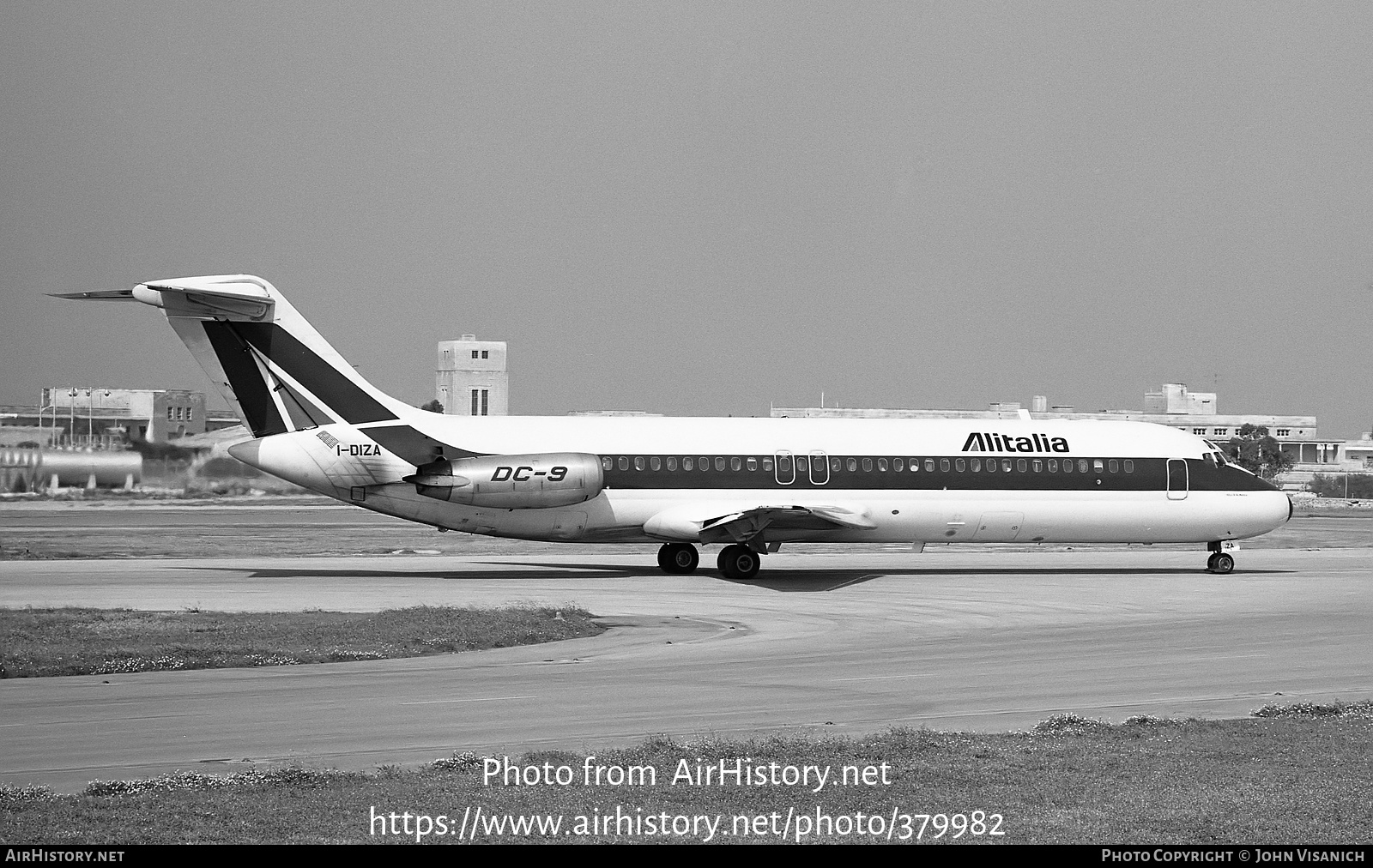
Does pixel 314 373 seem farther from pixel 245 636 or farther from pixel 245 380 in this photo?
pixel 245 636

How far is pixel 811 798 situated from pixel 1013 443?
2575 centimetres

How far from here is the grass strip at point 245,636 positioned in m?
18.0

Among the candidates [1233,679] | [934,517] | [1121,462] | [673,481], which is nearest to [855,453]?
[934,517]

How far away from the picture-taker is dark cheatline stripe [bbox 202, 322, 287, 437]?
30.8 meters

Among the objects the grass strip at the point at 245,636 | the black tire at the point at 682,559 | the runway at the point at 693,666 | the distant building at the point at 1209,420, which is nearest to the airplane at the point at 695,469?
the black tire at the point at 682,559

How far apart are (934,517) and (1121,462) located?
17.2ft

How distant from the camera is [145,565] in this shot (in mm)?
34188

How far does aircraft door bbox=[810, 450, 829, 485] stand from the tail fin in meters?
10.4

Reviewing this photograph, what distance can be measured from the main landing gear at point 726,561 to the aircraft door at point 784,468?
6.60 feet

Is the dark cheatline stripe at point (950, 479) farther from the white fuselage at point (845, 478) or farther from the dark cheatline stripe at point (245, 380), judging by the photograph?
the dark cheatline stripe at point (245, 380)

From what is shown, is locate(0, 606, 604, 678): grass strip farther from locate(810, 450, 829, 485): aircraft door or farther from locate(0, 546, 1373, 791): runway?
locate(810, 450, 829, 485): aircraft door

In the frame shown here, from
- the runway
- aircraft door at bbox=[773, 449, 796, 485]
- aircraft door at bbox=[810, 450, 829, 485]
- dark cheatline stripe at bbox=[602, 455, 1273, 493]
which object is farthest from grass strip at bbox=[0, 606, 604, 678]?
aircraft door at bbox=[810, 450, 829, 485]

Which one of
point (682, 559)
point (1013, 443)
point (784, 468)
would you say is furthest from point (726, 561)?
point (1013, 443)

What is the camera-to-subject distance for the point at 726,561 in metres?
32.7
